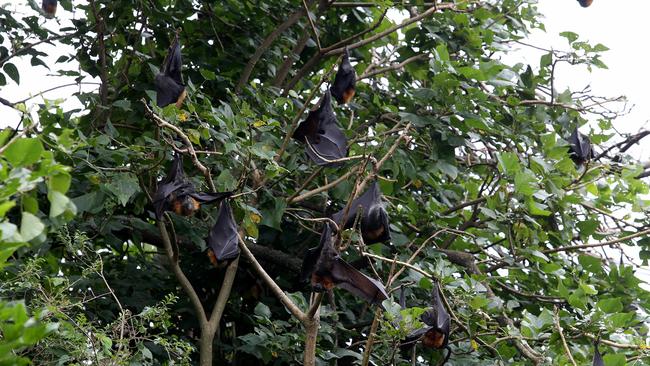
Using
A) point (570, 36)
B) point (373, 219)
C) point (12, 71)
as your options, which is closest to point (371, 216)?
point (373, 219)

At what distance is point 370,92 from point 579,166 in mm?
1420

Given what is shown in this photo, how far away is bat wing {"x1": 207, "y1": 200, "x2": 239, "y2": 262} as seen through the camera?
13.7 ft

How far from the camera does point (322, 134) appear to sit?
4535 millimetres

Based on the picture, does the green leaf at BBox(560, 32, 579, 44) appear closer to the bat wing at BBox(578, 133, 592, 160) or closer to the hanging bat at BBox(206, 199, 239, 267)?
the bat wing at BBox(578, 133, 592, 160)

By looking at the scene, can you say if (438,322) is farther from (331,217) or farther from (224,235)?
(224,235)

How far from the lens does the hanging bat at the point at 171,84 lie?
448 cm

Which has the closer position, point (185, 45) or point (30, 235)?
point (30, 235)

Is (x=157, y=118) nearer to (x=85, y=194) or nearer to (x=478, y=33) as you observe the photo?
(x=85, y=194)

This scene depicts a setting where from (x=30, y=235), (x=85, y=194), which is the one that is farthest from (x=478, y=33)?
(x=30, y=235)

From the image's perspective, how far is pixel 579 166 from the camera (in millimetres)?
5500

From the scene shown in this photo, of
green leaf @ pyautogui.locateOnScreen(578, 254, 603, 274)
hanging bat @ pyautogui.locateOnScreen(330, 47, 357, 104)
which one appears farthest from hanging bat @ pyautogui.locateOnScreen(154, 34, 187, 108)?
green leaf @ pyautogui.locateOnScreen(578, 254, 603, 274)

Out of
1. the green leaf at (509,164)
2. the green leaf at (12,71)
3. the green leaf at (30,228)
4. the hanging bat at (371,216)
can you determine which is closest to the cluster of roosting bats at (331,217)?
the hanging bat at (371,216)

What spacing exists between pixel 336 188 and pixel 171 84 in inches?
41.1

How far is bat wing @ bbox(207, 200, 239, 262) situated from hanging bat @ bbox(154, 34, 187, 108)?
1.93 feet
